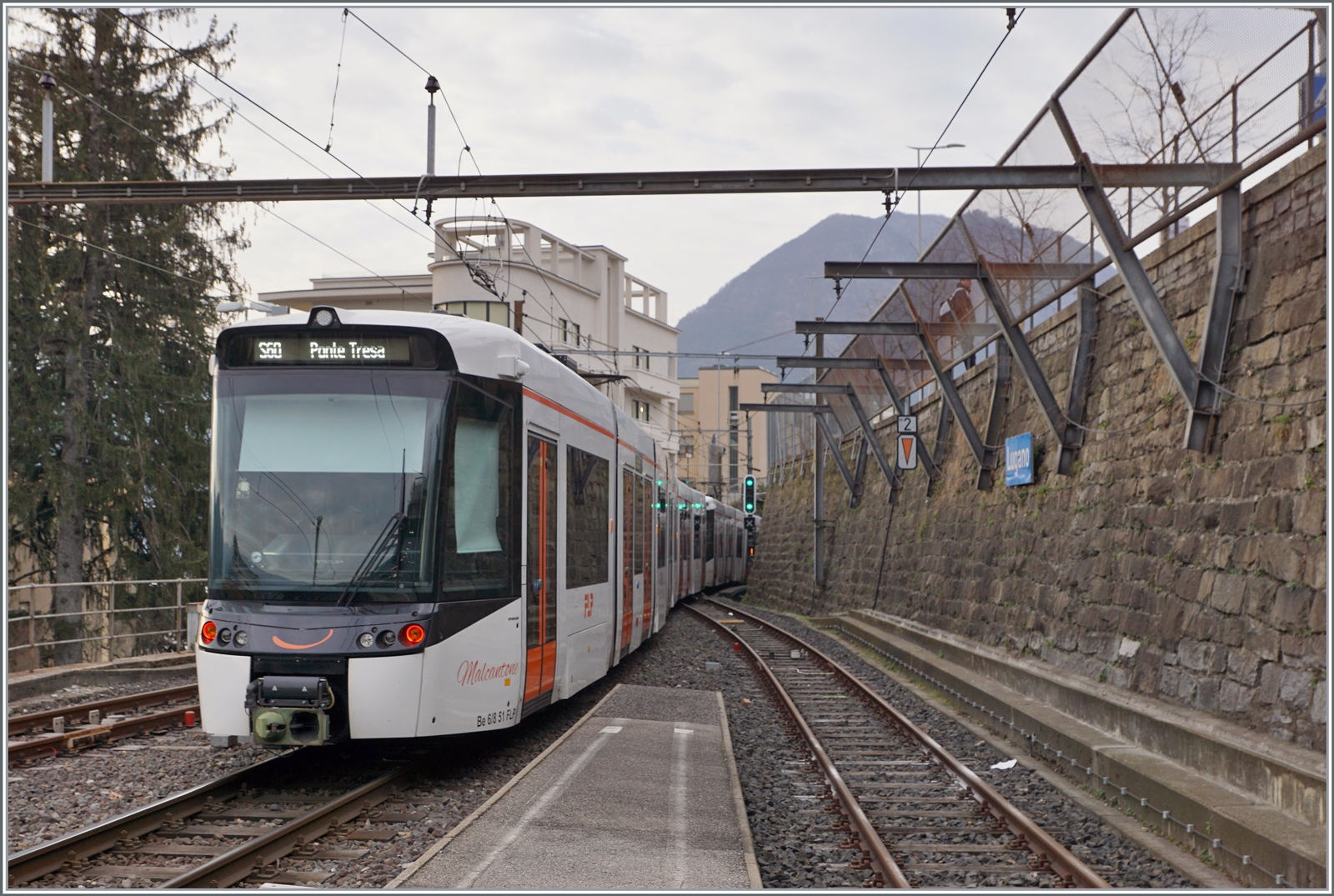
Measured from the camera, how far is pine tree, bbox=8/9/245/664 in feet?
63.6

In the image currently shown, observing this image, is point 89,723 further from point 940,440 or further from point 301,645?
point 940,440

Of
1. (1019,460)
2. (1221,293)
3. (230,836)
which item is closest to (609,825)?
(230,836)

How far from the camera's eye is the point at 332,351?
8359mm

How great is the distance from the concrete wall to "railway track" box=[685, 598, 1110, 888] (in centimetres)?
174

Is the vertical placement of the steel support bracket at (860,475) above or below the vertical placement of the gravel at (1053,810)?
above

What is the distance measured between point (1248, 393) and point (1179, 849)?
11.4ft

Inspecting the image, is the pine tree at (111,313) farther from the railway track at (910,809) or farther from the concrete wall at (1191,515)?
the concrete wall at (1191,515)

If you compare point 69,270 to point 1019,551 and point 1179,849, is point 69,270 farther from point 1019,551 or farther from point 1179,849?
point 1179,849

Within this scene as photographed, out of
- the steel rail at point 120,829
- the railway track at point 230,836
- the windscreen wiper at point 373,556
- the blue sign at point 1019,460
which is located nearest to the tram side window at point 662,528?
the blue sign at point 1019,460

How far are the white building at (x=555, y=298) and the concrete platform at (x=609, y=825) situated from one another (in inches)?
1233

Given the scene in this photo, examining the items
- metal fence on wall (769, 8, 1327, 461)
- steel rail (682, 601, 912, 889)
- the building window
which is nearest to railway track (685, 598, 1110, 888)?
steel rail (682, 601, 912, 889)

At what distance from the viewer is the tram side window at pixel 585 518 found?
35.1 feet

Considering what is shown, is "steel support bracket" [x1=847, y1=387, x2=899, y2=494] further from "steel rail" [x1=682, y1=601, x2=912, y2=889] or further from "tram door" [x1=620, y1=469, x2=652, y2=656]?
"steel rail" [x1=682, y1=601, x2=912, y2=889]

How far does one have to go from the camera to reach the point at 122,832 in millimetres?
6559
